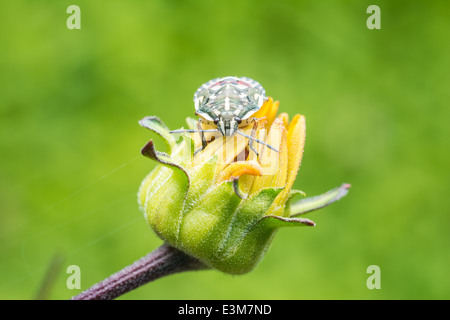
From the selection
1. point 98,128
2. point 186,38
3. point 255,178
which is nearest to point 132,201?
point 98,128

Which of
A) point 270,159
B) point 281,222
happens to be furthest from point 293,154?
point 281,222

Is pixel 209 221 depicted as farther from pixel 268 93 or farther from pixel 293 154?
pixel 268 93

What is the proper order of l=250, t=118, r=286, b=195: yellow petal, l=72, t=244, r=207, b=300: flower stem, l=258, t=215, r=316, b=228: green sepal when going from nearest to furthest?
1. l=258, t=215, r=316, b=228: green sepal
2. l=250, t=118, r=286, b=195: yellow petal
3. l=72, t=244, r=207, b=300: flower stem

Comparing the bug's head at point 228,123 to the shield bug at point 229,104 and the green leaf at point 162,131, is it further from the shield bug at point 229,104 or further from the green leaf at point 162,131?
the green leaf at point 162,131

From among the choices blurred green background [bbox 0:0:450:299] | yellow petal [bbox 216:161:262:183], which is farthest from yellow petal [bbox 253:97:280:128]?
blurred green background [bbox 0:0:450:299]

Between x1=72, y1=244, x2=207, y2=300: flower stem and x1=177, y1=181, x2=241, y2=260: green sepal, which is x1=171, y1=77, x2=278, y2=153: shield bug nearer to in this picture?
x1=177, y1=181, x2=241, y2=260: green sepal

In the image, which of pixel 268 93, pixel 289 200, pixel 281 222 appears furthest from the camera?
pixel 268 93

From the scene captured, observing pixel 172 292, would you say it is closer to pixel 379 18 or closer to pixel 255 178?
pixel 255 178
